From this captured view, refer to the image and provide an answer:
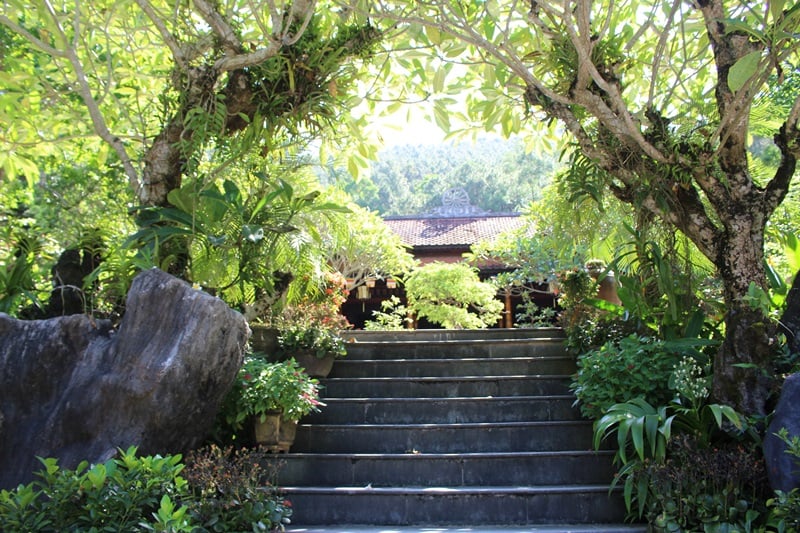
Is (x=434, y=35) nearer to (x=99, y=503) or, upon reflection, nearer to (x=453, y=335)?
(x=453, y=335)

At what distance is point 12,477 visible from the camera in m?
3.66

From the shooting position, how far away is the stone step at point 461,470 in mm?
4289

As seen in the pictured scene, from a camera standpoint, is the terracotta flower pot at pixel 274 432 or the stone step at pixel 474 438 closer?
the terracotta flower pot at pixel 274 432

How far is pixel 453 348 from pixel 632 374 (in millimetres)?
2068

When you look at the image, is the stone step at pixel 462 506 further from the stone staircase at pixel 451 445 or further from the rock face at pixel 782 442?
the rock face at pixel 782 442

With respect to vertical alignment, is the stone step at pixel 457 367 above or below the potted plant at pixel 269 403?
above

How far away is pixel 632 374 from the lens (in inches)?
170

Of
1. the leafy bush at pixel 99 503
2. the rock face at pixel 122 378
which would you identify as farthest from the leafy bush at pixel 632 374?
the leafy bush at pixel 99 503

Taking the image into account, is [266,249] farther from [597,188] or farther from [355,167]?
[597,188]

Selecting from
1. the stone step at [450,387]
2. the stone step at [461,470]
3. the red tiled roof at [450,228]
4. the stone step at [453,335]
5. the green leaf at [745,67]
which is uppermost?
the red tiled roof at [450,228]

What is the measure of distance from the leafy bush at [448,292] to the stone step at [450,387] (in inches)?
132

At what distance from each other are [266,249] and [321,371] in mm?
1506

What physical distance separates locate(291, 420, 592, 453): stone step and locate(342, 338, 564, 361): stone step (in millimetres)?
1434

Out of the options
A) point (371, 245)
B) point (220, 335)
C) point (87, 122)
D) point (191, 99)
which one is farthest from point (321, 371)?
point (371, 245)
